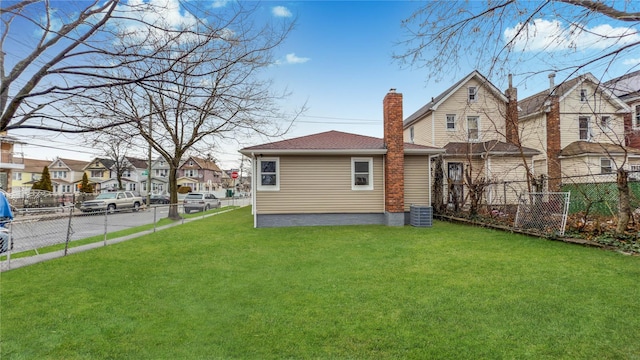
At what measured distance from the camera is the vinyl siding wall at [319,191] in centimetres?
1192

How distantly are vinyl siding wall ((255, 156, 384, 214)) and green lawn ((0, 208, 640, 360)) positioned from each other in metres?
4.35

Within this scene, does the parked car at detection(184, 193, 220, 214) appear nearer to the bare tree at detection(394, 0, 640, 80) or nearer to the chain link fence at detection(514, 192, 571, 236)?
the chain link fence at detection(514, 192, 571, 236)

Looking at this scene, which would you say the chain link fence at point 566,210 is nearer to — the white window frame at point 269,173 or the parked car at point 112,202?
the white window frame at point 269,173

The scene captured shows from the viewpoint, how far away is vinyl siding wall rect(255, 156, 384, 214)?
11.9 metres

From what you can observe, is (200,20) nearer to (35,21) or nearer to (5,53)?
(35,21)

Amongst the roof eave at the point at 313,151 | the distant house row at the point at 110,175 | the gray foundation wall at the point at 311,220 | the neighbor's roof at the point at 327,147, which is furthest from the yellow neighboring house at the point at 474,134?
the distant house row at the point at 110,175

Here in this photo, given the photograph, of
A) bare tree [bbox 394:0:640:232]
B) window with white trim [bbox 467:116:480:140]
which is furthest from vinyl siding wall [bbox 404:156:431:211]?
bare tree [bbox 394:0:640:232]

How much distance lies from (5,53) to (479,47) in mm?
4920

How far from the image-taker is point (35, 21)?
2.84 m

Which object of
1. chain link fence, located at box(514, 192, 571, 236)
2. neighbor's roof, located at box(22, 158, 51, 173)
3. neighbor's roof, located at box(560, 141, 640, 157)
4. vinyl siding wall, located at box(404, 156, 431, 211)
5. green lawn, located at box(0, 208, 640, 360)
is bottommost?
green lawn, located at box(0, 208, 640, 360)

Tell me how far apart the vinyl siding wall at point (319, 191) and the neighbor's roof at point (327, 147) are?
434mm

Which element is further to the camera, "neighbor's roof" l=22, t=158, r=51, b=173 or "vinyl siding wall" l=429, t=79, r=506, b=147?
"neighbor's roof" l=22, t=158, r=51, b=173

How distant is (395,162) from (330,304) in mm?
8072

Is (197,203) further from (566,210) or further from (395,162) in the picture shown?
(566,210)
